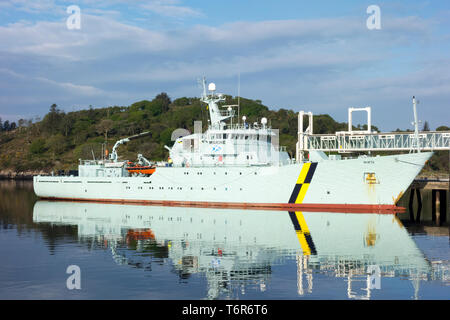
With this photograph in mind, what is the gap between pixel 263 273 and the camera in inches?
595

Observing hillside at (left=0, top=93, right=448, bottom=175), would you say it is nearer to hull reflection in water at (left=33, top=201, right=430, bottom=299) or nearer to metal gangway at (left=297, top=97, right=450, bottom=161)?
metal gangway at (left=297, top=97, right=450, bottom=161)

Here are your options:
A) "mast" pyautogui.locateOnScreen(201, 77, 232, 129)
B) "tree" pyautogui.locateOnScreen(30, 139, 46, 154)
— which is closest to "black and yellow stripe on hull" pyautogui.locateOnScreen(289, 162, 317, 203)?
"mast" pyautogui.locateOnScreen(201, 77, 232, 129)

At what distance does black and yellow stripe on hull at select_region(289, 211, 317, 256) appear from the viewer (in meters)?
18.9

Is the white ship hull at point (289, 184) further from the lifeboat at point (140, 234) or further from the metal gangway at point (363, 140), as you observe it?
the lifeboat at point (140, 234)

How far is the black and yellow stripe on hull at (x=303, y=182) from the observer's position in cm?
2970

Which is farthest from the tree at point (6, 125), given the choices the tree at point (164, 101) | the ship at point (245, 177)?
the ship at point (245, 177)

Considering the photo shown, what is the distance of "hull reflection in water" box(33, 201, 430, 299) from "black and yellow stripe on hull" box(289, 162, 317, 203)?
1.54m

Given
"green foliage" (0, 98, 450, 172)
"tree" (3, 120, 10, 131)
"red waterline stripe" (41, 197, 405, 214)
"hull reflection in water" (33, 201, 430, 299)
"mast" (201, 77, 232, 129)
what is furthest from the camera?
"tree" (3, 120, 10, 131)

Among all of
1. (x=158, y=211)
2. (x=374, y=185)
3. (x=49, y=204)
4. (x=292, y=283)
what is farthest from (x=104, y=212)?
(x=292, y=283)

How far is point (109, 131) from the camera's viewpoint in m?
103

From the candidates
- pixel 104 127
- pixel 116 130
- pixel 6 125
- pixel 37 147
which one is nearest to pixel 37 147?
pixel 37 147
